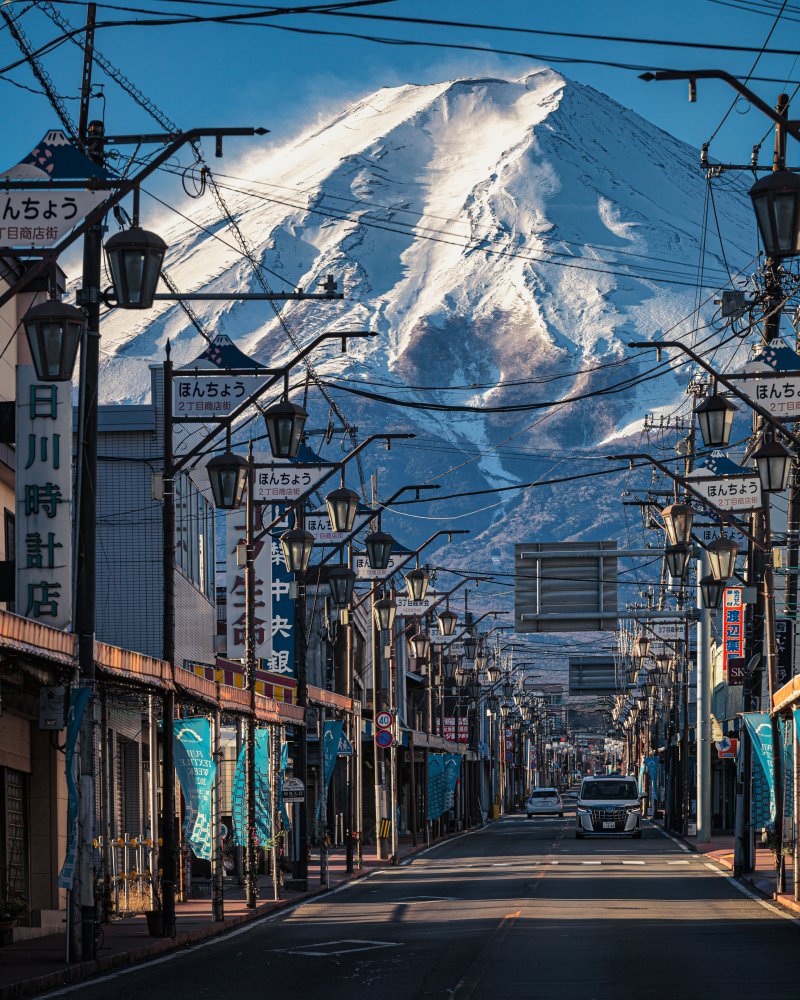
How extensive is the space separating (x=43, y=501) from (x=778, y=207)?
1404 centimetres

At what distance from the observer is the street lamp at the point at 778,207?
16.0 metres

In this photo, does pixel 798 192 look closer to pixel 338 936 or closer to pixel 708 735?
pixel 338 936

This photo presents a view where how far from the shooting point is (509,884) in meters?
37.4

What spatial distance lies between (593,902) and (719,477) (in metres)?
8.10

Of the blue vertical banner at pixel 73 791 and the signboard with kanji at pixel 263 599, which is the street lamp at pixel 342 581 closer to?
the signboard with kanji at pixel 263 599

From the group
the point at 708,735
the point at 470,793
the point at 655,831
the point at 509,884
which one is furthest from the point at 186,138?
the point at 470,793

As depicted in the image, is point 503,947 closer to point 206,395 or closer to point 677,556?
point 206,395

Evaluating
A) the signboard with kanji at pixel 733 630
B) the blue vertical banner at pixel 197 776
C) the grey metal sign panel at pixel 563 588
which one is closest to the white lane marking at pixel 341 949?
the blue vertical banner at pixel 197 776

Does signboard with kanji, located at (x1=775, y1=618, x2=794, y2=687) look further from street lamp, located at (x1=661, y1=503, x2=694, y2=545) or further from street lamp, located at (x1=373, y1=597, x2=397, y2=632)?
street lamp, located at (x1=661, y1=503, x2=694, y2=545)

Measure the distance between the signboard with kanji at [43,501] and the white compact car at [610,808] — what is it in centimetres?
4229

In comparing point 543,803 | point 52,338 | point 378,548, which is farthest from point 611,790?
point 52,338

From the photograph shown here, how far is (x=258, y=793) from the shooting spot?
37.5 meters

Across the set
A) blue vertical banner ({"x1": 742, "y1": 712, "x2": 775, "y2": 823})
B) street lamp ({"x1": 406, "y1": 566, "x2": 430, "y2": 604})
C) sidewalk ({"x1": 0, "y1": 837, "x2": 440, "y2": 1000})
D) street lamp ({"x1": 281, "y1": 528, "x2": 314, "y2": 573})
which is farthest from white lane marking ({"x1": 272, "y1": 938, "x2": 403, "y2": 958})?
street lamp ({"x1": 406, "y1": 566, "x2": 430, "y2": 604})

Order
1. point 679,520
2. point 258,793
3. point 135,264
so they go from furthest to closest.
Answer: point 258,793
point 679,520
point 135,264
